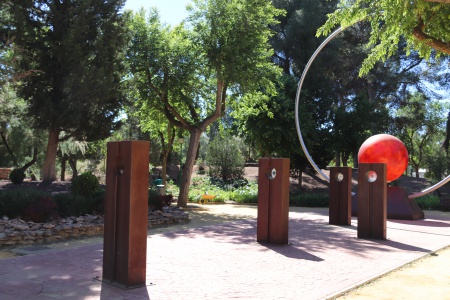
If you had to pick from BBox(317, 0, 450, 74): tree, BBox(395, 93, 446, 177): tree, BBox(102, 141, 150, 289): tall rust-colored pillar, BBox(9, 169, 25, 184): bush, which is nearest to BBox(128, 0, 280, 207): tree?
BBox(9, 169, 25, 184): bush

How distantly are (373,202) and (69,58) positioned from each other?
470 inches

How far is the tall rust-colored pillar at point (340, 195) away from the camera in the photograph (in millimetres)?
13320

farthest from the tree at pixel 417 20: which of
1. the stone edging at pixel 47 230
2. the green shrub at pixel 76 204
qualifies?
the green shrub at pixel 76 204

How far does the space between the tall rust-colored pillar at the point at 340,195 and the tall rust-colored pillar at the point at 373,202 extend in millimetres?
2142

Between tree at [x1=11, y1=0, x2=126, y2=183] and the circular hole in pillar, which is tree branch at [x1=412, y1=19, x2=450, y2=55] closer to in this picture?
the circular hole in pillar

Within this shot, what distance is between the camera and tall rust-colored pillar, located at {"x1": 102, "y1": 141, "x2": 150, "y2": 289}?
19.5 feet

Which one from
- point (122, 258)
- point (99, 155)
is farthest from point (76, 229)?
point (99, 155)

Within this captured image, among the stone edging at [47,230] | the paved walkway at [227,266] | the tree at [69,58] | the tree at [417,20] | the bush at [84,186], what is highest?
the tree at [69,58]

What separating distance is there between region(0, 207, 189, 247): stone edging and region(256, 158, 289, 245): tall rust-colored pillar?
414 cm

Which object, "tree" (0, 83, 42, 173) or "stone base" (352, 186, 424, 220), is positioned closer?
"stone base" (352, 186, 424, 220)

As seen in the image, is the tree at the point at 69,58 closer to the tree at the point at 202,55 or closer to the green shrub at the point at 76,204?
the tree at the point at 202,55

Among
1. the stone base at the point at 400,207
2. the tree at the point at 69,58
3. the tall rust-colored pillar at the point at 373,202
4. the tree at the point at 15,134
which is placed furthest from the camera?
→ the tree at the point at 15,134

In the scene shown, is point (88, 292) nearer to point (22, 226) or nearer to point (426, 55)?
point (22, 226)

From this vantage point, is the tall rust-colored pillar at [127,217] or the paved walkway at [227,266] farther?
the tall rust-colored pillar at [127,217]
